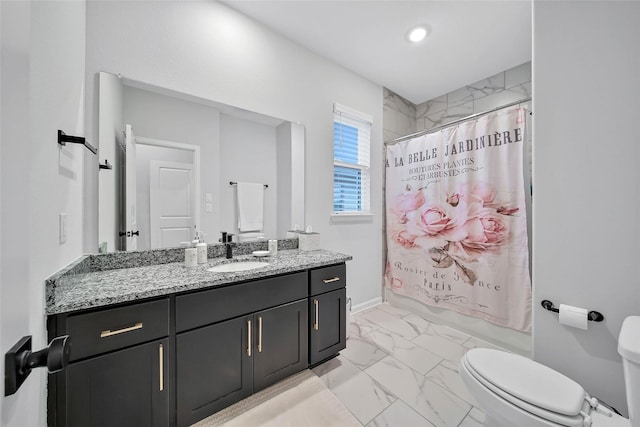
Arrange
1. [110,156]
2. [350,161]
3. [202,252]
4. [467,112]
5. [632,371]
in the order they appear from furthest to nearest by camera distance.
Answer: [467,112], [350,161], [202,252], [110,156], [632,371]

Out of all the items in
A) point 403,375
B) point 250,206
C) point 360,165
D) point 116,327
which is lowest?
point 403,375

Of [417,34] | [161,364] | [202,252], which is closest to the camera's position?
[161,364]

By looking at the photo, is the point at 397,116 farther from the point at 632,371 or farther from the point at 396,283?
the point at 632,371

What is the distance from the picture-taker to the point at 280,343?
149cm

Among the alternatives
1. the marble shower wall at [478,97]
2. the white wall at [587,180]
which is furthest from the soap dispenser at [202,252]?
the marble shower wall at [478,97]

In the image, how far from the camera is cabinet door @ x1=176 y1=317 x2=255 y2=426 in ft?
3.81

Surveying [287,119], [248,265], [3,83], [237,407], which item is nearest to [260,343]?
[237,407]

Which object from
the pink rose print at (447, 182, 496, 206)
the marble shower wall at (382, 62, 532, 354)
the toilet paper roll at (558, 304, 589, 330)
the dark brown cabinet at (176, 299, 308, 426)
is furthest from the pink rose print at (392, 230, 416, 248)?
the dark brown cabinet at (176, 299, 308, 426)

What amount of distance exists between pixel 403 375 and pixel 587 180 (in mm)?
1590

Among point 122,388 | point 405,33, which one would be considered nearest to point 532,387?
point 122,388

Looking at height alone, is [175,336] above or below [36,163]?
below

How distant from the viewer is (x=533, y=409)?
0.91m

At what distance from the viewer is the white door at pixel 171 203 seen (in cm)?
153

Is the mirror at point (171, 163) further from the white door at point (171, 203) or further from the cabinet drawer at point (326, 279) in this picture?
the cabinet drawer at point (326, 279)
